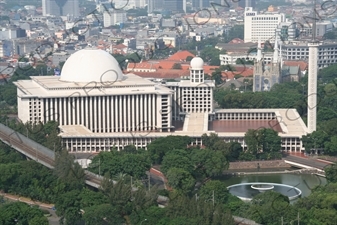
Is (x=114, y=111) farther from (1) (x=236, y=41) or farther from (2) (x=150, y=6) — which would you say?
(2) (x=150, y=6)

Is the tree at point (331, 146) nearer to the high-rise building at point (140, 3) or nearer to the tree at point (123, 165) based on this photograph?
the tree at point (123, 165)

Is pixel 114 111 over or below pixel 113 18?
below

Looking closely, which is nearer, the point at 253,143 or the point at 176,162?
the point at 176,162

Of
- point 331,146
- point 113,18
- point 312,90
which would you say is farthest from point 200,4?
point 331,146

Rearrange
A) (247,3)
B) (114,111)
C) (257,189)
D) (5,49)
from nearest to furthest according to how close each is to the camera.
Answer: (257,189), (114,111), (5,49), (247,3)

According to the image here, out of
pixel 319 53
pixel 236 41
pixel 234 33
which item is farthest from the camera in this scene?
pixel 234 33

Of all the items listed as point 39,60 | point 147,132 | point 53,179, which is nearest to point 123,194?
point 53,179

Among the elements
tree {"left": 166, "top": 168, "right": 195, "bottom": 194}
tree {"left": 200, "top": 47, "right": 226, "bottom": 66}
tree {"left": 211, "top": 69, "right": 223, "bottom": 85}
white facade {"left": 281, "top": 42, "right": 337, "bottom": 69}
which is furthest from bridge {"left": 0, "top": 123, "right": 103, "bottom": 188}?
tree {"left": 200, "top": 47, "right": 226, "bottom": 66}
